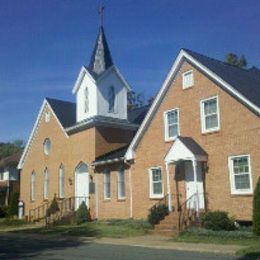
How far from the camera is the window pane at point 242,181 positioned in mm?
20734

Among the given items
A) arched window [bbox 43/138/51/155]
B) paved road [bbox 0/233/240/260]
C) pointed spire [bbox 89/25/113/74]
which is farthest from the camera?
arched window [bbox 43/138/51/155]

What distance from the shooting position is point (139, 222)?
24922 mm

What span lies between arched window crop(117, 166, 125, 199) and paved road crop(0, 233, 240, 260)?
9.29 meters

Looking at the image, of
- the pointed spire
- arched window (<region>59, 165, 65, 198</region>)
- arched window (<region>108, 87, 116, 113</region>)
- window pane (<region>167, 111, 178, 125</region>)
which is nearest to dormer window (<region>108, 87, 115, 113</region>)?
arched window (<region>108, 87, 116, 113</region>)

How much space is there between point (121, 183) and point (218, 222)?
395 inches

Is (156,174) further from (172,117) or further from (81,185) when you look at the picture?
(81,185)

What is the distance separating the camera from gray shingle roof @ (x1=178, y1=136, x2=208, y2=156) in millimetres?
22578

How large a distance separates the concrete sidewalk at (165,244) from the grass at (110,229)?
1.32 m

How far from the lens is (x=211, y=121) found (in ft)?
75.0

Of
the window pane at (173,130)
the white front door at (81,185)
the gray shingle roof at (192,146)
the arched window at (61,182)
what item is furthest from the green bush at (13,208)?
the gray shingle roof at (192,146)

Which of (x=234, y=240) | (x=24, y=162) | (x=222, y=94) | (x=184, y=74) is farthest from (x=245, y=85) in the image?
(x=24, y=162)

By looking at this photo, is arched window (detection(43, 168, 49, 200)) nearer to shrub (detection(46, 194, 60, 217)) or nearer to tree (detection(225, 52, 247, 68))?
shrub (detection(46, 194, 60, 217))

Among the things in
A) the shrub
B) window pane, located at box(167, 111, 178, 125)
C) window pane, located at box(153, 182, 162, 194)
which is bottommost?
the shrub

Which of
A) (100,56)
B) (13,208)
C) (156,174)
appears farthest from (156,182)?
Answer: (13,208)
